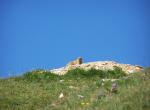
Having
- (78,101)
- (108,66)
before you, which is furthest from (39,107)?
(108,66)

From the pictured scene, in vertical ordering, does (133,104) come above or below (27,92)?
below

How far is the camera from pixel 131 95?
36.8 ft

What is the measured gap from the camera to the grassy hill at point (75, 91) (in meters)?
11.2

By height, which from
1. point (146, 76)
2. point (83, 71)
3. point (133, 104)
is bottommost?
point (133, 104)

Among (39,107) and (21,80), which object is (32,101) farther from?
(21,80)

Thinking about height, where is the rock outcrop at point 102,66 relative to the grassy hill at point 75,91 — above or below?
above

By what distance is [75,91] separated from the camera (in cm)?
1605

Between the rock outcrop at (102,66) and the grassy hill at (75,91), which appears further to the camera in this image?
the rock outcrop at (102,66)

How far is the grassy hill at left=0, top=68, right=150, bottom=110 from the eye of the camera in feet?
36.7

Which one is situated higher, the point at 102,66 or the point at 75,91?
the point at 102,66

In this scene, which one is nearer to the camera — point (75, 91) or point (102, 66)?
point (75, 91)

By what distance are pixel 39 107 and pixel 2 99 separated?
4.51 feet

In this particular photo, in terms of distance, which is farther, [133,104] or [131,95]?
[131,95]

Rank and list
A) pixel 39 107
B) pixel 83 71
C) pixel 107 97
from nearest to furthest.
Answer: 1. pixel 107 97
2. pixel 39 107
3. pixel 83 71
